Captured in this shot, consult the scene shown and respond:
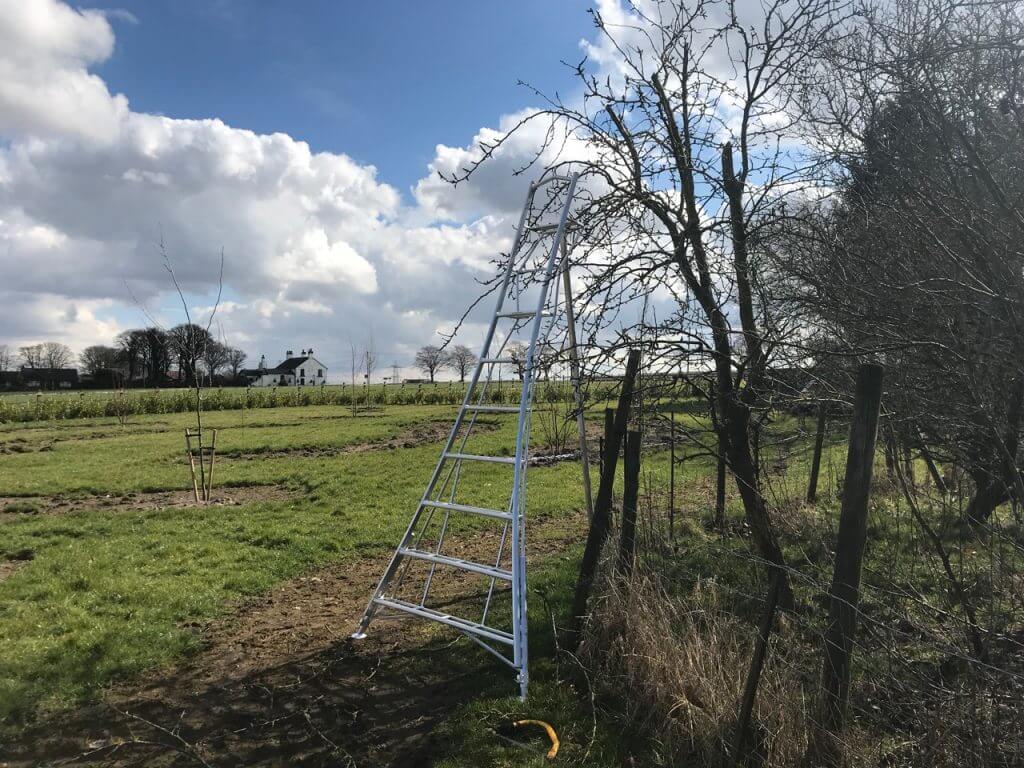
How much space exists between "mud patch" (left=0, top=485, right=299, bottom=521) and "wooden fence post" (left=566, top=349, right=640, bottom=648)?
640cm

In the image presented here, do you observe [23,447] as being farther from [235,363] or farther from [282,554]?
[235,363]

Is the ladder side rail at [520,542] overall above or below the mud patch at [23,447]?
above

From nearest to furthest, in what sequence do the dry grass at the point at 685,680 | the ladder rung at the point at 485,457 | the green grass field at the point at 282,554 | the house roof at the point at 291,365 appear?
the dry grass at the point at 685,680, the green grass field at the point at 282,554, the ladder rung at the point at 485,457, the house roof at the point at 291,365

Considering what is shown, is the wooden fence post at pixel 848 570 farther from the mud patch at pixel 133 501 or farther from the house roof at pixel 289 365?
the house roof at pixel 289 365

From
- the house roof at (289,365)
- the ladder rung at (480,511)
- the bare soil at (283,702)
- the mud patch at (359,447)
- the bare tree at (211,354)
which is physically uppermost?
Result: the house roof at (289,365)

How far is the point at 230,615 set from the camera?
4.87 metres

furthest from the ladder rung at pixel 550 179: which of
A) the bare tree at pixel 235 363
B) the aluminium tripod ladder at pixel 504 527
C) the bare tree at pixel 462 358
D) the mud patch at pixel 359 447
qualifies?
the bare tree at pixel 235 363

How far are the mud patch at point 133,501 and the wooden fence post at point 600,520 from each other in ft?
21.0

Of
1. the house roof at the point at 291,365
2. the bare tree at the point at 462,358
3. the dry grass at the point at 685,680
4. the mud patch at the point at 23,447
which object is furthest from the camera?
the house roof at the point at 291,365

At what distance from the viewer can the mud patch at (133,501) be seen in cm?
854

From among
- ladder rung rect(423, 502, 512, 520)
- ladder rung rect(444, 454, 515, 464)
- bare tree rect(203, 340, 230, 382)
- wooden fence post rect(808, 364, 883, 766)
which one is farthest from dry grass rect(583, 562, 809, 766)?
bare tree rect(203, 340, 230, 382)

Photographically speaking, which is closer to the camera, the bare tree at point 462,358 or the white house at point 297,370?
the bare tree at point 462,358

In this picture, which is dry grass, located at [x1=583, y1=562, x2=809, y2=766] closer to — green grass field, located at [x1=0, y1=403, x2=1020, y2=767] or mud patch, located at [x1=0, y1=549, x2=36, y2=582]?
green grass field, located at [x1=0, y1=403, x2=1020, y2=767]

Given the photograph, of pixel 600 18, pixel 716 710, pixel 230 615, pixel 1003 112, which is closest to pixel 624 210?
pixel 600 18
